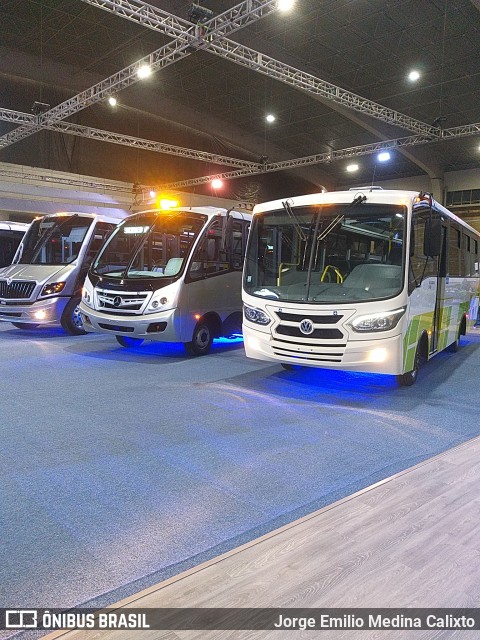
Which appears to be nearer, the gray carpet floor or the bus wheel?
the gray carpet floor

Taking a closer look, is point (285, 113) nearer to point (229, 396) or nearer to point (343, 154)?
point (343, 154)

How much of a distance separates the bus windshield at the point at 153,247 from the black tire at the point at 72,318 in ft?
5.13

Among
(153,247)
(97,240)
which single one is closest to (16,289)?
(97,240)

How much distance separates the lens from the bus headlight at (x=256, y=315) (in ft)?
18.8

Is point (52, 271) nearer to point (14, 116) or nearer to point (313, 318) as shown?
point (313, 318)

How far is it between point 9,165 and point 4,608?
19.8 metres

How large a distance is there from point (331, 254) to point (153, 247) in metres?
3.38

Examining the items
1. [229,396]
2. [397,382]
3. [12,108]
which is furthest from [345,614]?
[12,108]

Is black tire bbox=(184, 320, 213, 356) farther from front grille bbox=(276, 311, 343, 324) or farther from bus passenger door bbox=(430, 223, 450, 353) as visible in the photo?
bus passenger door bbox=(430, 223, 450, 353)

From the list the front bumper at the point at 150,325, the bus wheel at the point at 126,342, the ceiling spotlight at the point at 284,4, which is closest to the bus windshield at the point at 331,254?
the front bumper at the point at 150,325

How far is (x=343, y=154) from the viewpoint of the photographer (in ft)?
62.6

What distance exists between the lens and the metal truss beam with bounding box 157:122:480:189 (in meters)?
16.6

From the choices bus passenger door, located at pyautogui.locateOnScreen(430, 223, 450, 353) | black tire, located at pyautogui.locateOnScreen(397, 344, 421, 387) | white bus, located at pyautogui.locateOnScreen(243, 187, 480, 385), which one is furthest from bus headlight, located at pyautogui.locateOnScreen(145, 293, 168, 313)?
bus passenger door, located at pyautogui.locateOnScreen(430, 223, 450, 353)

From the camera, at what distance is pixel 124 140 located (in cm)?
1847
